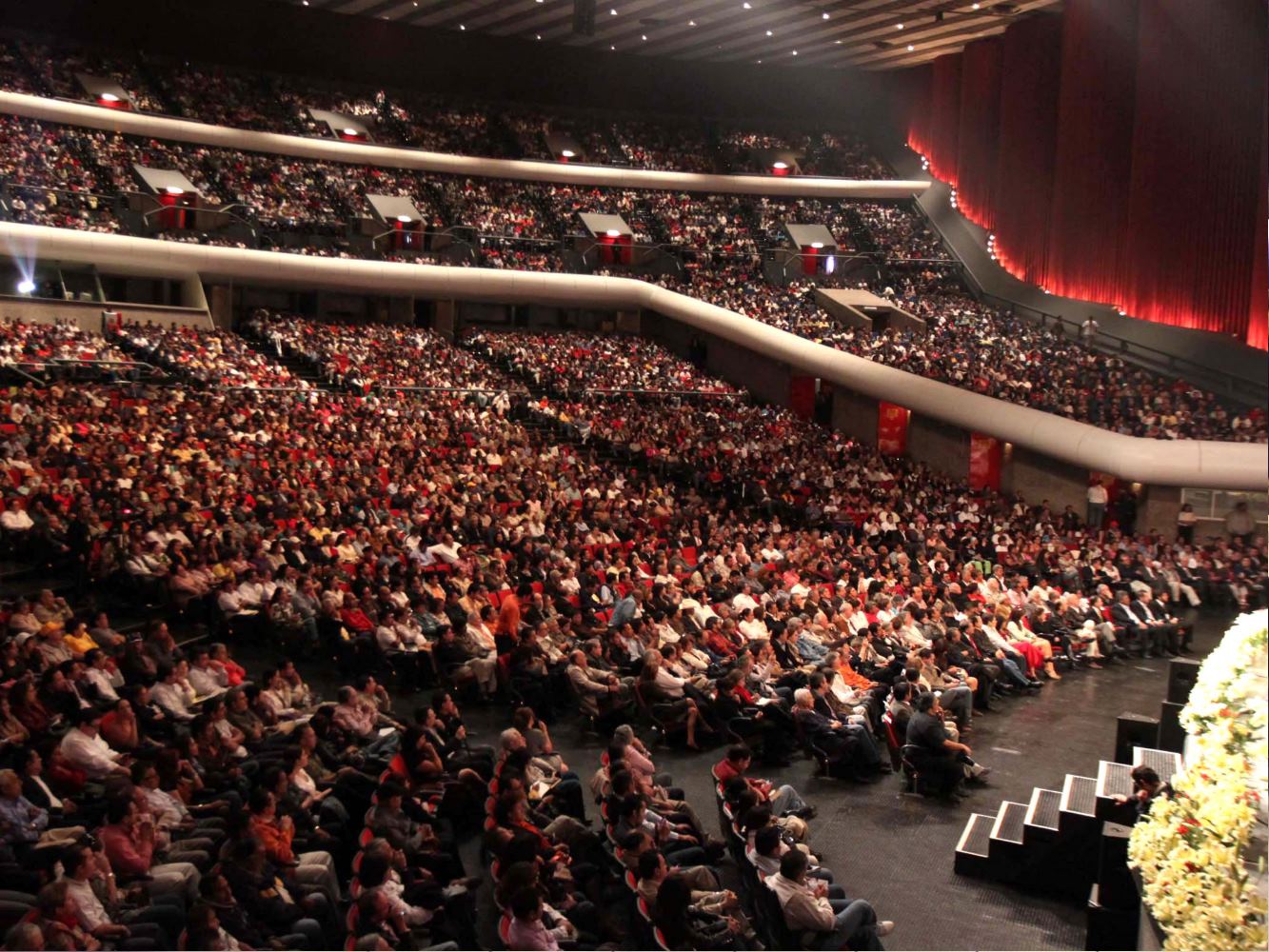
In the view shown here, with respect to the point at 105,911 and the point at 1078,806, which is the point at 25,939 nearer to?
the point at 105,911

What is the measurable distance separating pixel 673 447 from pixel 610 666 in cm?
1237

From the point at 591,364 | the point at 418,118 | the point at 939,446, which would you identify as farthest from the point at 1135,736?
the point at 418,118

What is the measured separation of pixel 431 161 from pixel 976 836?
29891mm

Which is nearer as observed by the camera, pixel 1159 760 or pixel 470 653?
pixel 1159 760

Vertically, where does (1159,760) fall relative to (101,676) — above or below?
below

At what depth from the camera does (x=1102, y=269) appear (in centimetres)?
2583

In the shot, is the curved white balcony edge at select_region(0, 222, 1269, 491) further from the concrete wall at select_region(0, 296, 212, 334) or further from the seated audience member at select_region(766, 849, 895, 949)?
the seated audience member at select_region(766, 849, 895, 949)

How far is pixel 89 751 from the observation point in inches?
275

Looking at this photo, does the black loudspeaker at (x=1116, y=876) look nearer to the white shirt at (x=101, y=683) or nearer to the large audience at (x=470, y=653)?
the large audience at (x=470, y=653)

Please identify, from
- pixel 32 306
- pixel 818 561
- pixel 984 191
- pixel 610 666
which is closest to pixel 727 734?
pixel 610 666

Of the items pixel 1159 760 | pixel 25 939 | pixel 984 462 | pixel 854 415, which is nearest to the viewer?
pixel 25 939

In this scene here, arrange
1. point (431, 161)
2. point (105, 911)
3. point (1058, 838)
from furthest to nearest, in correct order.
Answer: point (431, 161) < point (1058, 838) < point (105, 911)

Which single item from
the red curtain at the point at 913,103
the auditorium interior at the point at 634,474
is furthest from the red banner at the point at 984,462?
the red curtain at the point at 913,103

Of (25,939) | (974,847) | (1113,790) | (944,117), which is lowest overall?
(974,847)
